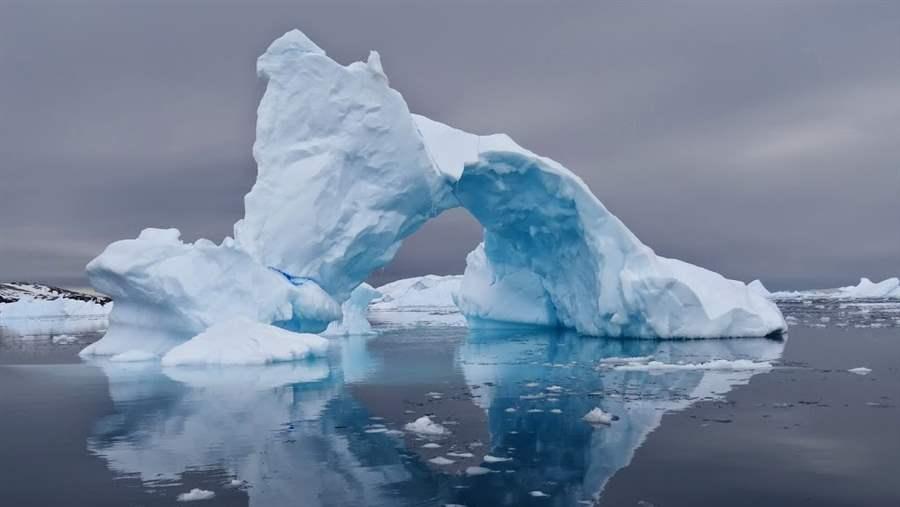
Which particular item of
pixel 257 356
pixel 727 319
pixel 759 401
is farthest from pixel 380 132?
pixel 759 401

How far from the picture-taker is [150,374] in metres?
14.2

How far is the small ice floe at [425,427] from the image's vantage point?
8.16 meters

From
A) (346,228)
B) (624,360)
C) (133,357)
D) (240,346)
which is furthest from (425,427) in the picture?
(346,228)

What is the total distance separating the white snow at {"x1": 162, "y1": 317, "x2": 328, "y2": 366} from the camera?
1516 cm

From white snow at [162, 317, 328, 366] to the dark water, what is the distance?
15.6 inches

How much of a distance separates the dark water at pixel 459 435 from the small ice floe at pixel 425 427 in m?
0.13

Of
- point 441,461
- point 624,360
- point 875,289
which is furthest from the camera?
point 875,289

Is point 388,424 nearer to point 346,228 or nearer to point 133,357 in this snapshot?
point 133,357

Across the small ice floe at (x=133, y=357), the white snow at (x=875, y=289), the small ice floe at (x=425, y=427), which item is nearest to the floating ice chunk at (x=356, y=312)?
the small ice floe at (x=133, y=357)

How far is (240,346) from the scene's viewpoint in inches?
600

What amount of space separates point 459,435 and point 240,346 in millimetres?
8302

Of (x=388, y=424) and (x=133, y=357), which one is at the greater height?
(x=133, y=357)

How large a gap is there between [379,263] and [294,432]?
41.2 feet

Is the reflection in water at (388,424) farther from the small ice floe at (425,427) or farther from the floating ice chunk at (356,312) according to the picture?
the floating ice chunk at (356,312)
